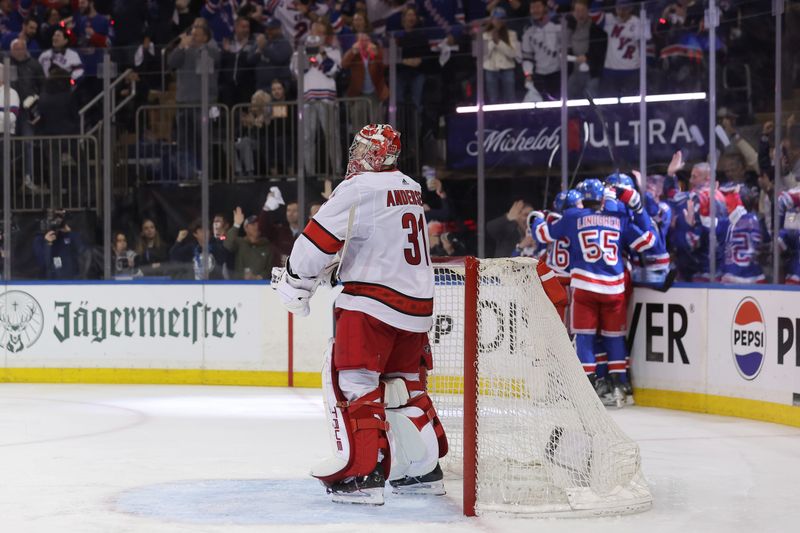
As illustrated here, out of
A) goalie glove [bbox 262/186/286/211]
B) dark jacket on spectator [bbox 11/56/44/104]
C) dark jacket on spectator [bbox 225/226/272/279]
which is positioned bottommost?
dark jacket on spectator [bbox 225/226/272/279]

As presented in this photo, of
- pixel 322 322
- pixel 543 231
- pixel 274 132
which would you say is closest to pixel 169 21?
pixel 274 132

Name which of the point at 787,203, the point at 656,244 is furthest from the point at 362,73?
the point at 787,203

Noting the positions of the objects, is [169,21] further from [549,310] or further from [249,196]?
[549,310]

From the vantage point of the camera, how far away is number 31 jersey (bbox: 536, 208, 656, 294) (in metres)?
7.61

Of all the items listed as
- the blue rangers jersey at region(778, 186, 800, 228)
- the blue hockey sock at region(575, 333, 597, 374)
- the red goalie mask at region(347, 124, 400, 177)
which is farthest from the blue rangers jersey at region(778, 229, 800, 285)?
the red goalie mask at region(347, 124, 400, 177)

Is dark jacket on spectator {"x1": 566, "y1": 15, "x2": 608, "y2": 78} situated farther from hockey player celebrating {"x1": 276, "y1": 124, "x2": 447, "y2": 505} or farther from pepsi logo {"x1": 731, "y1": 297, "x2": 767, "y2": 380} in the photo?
hockey player celebrating {"x1": 276, "y1": 124, "x2": 447, "y2": 505}

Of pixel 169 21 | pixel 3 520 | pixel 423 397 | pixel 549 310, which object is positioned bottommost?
pixel 3 520

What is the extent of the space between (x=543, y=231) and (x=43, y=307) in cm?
380

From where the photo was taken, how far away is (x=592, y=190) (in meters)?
7.66

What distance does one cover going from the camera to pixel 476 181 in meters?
8.50

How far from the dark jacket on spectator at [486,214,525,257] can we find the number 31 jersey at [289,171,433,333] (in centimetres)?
410

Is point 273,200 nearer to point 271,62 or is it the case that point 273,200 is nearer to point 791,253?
point 271,62

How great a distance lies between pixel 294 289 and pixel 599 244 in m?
3.72

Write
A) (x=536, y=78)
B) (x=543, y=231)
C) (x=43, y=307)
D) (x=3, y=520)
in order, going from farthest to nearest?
(x=43, y=307), (x=536, y=78), (x=543, y=231), (x=3, y=520)
